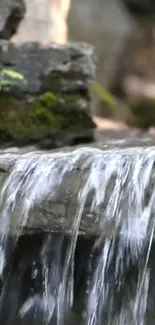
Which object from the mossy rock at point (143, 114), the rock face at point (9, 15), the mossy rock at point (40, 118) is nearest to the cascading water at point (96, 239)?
the mossy rock at point (40, 118)

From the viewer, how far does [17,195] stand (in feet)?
9.47

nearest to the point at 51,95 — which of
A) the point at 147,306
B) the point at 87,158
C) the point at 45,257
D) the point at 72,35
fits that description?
the point at 87,158

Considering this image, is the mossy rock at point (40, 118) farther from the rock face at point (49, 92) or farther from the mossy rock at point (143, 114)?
the mossy rock at point (143, 114)

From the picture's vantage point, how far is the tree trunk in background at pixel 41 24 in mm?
6629

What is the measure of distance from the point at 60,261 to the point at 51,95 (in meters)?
2.03

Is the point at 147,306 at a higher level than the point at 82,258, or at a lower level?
lower

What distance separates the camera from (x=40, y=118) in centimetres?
446

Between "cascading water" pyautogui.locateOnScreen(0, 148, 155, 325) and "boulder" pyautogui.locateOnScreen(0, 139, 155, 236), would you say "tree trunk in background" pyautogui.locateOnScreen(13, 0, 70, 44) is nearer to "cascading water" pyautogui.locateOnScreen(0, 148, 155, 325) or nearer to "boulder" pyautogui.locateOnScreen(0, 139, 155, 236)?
"boulder" pyautogui.locateOnScreen(0, 139, 155, 236)

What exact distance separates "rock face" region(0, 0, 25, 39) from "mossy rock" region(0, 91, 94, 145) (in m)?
0.53

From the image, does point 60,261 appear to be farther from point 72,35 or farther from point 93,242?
point 72,35

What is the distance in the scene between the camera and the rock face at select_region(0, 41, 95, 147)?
4402 mm

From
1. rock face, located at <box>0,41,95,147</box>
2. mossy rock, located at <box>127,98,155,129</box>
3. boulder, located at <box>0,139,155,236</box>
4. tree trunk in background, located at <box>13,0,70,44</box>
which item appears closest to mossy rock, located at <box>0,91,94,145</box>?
rock face, located at <box>0,41,95,147</box>

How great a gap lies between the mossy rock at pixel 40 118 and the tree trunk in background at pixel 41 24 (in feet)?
7.23

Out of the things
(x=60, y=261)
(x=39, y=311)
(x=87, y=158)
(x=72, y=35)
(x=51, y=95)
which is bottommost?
(x=39, y=311)
